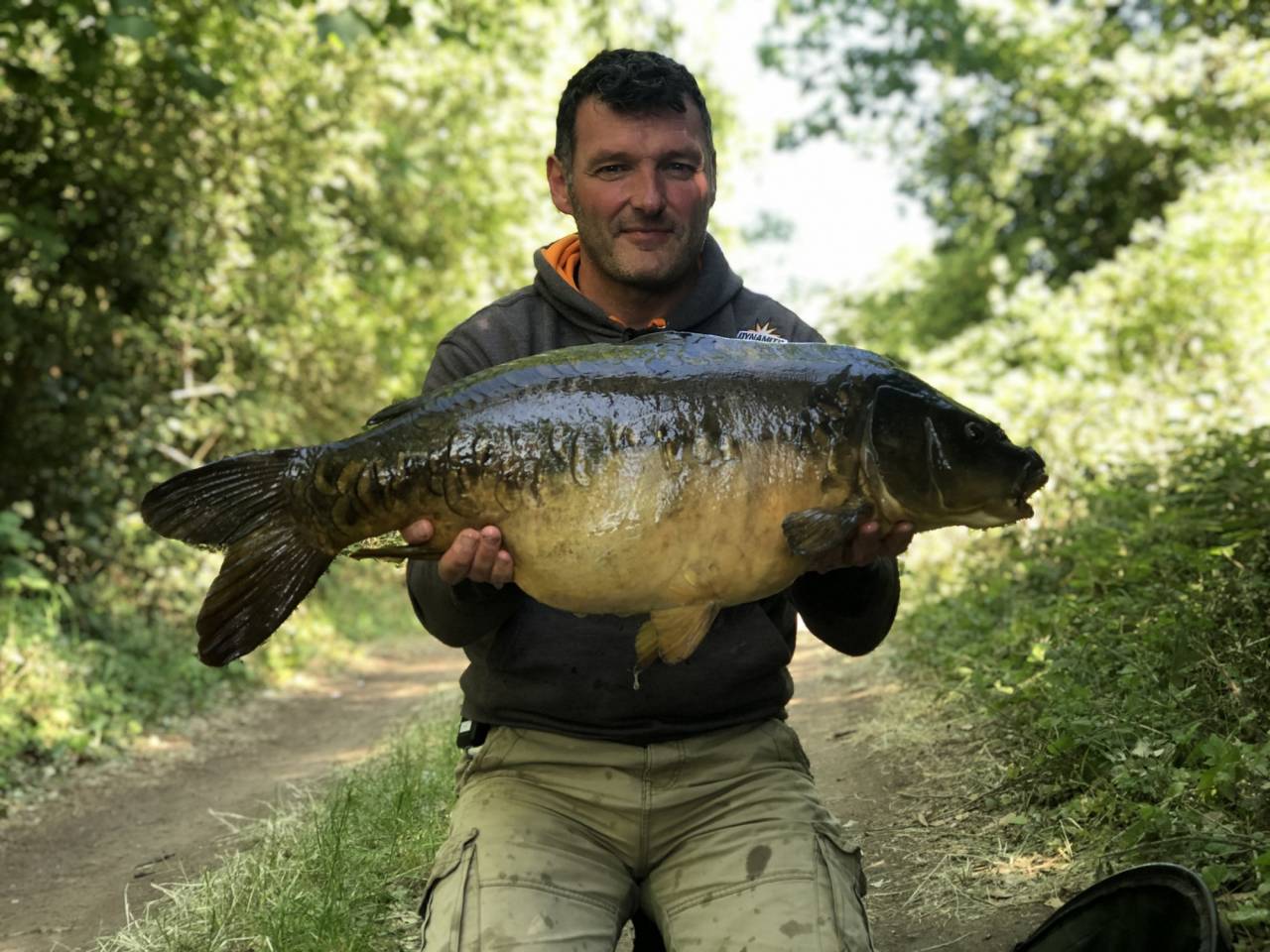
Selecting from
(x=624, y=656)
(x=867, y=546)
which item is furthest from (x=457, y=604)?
(x=867, y=546)

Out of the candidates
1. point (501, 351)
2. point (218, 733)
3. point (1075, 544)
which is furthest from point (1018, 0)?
point (501, 351)

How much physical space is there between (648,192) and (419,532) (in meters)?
1.09

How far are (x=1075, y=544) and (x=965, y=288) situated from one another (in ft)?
44.4

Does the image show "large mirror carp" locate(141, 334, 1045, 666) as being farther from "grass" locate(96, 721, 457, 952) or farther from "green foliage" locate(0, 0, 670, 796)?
"green foliage" locate(0, 0, 670, 796)

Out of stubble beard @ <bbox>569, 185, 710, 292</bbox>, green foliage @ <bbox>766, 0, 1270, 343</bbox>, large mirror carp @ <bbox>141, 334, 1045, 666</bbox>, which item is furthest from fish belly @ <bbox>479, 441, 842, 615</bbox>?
green foliage @ <bbox>766, 0, 1270, 343</bbox>

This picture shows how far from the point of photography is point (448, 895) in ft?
8.87

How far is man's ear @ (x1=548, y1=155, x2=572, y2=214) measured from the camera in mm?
3392

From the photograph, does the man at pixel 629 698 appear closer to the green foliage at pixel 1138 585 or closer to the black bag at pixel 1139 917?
the black bag at pixel 1139 917

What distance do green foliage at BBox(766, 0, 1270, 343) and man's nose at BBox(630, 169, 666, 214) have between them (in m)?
11.4

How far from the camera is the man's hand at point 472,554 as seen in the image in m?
2.59

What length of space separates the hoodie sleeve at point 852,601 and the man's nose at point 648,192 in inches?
39.3

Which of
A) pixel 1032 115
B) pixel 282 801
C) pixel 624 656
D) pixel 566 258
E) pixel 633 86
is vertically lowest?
pixel 282 801

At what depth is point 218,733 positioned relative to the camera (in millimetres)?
7676

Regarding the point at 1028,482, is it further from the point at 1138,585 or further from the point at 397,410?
the point at 1138,585
